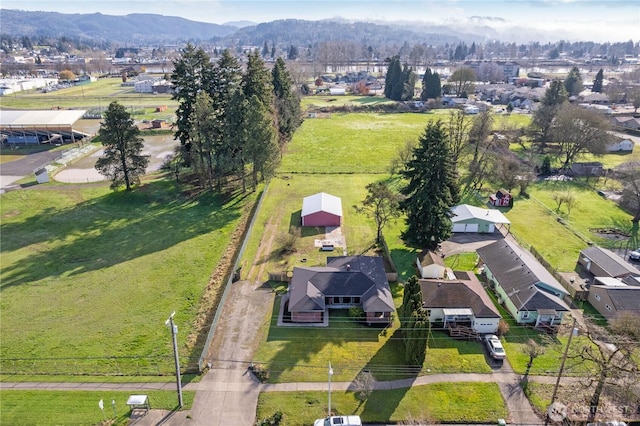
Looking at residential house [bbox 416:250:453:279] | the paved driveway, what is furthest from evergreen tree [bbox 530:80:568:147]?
the paved driveway

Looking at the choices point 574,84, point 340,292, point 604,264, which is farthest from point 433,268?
point 574,84

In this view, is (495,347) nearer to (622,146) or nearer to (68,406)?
(68,406)

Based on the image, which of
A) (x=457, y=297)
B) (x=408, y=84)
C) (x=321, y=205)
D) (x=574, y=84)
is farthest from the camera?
(x=408, y=84)

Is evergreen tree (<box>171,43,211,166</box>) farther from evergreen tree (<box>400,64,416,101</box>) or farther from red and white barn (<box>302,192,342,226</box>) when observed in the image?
evergreen tree (<box>400,64,416,101</box>)

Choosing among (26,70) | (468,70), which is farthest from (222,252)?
(26,70)

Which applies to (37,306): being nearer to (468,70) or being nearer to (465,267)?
(465,267)

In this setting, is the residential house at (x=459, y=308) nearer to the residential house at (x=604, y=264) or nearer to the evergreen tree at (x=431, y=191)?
the evergreen tree at (x=431, y=191)

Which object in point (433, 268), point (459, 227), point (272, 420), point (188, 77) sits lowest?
point (272, 420)
